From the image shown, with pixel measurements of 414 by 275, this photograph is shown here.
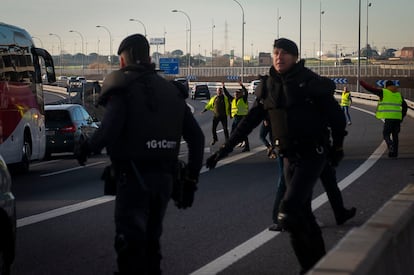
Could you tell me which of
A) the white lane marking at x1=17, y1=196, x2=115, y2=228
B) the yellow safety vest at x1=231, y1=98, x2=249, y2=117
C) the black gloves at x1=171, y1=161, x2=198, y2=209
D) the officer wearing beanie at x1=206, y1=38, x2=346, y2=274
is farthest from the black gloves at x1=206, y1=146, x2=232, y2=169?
the yellow safety vest at x1=231, y1=98, x2=249, y2=117

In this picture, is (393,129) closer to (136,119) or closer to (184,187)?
(184,187)

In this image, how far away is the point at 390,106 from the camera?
65.2 ft

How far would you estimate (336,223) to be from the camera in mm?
10320

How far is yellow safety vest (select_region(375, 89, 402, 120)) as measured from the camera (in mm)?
19875

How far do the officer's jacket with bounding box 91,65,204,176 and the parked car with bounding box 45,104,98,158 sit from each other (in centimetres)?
1863

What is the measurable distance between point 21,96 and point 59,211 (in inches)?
312

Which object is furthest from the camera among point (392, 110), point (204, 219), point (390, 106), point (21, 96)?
point (392, 110)

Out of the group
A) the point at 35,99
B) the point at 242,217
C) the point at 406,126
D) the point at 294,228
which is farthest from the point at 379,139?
the point at 294,228

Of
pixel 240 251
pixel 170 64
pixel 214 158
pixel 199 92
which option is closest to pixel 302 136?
pixel 214 158

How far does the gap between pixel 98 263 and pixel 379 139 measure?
20483 millimetres

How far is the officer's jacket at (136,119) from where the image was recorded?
17.9 ft

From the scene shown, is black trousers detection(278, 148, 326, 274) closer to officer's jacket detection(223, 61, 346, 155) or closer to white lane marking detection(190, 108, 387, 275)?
officer's jacket detection(223, 61, 346, 155)

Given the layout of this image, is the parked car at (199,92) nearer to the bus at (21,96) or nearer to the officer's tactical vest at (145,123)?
the bus at (21,96)

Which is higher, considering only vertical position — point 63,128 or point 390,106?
point 390,106
